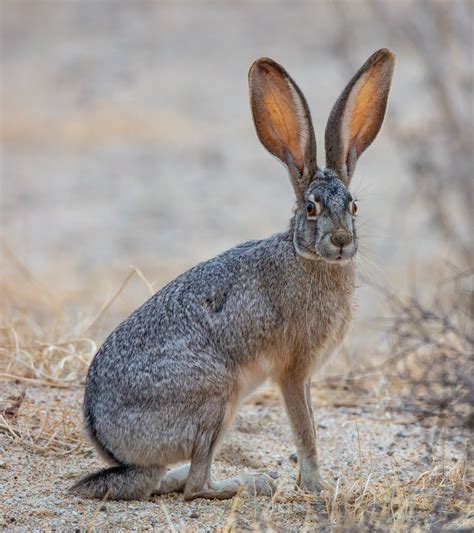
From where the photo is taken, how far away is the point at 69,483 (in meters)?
4.58

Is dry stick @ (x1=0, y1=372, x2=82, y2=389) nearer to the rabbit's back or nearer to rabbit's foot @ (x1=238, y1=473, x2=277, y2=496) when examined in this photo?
the rabbit's back

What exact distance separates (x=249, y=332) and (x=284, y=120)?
0.96 meters

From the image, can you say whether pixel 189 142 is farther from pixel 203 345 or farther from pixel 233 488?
pixel 233 488

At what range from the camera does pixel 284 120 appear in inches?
184

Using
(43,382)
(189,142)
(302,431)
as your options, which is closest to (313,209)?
(302,431)

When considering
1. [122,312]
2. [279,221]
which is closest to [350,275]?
[122,312]

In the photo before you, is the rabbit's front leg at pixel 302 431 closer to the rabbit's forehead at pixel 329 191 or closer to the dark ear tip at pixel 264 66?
the rabbit's forehead at pixel 329 191

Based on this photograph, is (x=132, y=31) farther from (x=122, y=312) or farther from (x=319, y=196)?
(x=319, y=196)

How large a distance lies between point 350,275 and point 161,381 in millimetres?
991

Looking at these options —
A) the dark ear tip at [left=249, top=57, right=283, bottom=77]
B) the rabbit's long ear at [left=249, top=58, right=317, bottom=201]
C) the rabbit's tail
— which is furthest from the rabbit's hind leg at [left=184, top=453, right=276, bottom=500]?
the dark ear tip at [left=249, top=57, right=283, bottom=77]

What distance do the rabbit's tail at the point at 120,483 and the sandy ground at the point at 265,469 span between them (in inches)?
2.1

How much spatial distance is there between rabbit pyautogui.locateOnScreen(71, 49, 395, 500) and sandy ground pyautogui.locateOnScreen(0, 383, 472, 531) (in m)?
0.16

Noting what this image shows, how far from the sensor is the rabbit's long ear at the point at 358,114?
4.59 meters

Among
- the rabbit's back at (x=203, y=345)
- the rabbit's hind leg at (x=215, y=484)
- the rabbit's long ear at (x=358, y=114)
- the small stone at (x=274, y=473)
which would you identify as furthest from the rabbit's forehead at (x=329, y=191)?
the small stone at (x=274, y=473)
